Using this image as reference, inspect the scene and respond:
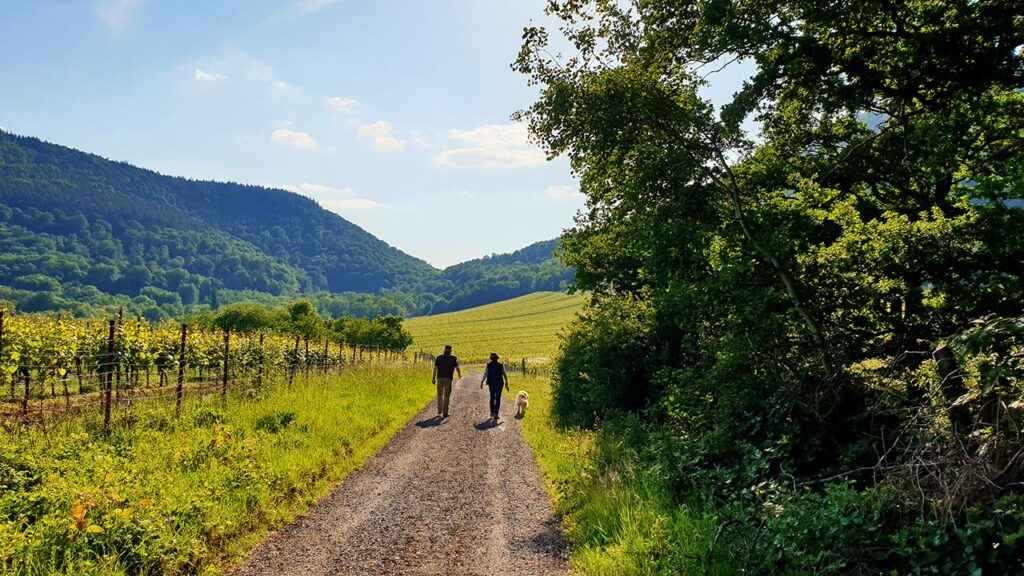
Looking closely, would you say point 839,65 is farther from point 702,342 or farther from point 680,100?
point 702,342

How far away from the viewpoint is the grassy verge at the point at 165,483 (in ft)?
15.8

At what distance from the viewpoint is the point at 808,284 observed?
802 centimetres

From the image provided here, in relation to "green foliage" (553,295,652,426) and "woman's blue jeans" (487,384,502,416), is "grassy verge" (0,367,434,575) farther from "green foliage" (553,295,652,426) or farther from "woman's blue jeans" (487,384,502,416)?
"green foliage" (553,295,652,426)

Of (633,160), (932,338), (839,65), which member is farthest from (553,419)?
(839,65)

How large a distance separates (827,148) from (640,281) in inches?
347

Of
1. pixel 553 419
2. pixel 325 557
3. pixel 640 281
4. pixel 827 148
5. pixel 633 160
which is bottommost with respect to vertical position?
pixel 553 419

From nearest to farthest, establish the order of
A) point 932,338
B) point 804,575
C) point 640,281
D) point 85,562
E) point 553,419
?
1. point 804,575
2. point 85,562
3. point 932,338
4. point 553,419
5. point 640,281

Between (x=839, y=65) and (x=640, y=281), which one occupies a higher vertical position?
(x=839, y=65)

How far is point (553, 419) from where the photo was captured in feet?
50.9

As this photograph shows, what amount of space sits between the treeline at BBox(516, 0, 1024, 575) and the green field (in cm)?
6175

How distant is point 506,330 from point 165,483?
125m

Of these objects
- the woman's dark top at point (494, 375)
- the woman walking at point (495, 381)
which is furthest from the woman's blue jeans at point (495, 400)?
the woman's dark top at point (494, 375)

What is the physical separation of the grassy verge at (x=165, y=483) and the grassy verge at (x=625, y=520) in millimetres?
3702

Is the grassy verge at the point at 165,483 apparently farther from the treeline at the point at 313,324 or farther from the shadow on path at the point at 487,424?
the treeline at the point at 313,324
